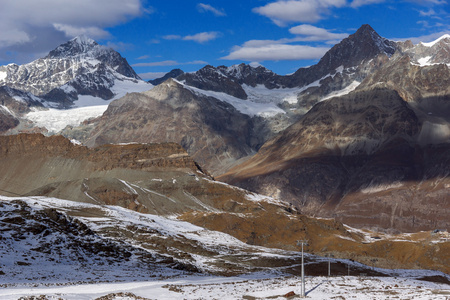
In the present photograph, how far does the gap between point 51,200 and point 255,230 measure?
57530mm

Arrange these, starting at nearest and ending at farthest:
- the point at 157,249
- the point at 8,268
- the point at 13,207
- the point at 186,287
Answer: the point at 186,287
the point at 8,268
the point at 13,207
the point at 157,249

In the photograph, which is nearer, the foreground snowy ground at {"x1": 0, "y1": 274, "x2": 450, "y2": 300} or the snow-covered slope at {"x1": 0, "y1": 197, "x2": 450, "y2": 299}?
the foreground snowy ground at {"x1": 0, "y1": 274, "x2": 450, "y2": 300}

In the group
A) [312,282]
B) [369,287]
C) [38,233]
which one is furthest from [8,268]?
[369,287]

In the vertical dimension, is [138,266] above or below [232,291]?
below

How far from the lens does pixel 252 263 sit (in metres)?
116

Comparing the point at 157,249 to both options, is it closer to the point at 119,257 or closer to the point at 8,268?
the point at 119,257

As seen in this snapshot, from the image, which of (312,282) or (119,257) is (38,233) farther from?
(312,282)

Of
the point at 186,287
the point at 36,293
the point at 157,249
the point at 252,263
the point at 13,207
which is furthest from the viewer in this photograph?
the point at 252,263

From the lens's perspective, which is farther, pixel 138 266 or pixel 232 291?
pixel 138 266

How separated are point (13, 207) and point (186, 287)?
4228 centimetres

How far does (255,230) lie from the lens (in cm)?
18525

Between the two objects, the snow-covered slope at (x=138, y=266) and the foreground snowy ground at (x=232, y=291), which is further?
the snow-covered slope at (x=138, y=266)

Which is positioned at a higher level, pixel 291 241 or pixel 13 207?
pixel 13 207

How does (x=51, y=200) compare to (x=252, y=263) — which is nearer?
(x=252, y=263)
